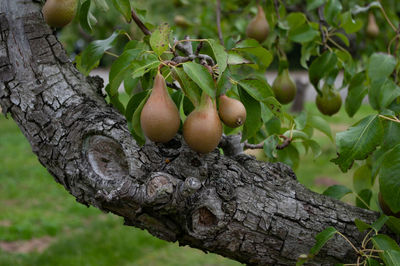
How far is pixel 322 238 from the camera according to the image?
1.00 metres

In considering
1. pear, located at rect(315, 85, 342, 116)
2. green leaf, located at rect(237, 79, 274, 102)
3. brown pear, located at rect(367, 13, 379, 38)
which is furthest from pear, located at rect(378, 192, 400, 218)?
brown pear, located at rect(367, 13, 379, 38)

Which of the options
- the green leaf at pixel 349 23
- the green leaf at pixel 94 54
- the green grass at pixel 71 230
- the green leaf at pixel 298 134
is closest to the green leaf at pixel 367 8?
the green leaf at pixel 349 23

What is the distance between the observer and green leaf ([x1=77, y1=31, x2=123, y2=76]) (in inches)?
47.6

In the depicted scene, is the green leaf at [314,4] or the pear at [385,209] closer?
the pear at [385,209]

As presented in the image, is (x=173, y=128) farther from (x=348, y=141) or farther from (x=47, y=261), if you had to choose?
(x=47, y=261)

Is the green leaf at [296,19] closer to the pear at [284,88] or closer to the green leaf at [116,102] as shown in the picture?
the pear at [284,88]

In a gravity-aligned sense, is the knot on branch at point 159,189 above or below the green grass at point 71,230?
above

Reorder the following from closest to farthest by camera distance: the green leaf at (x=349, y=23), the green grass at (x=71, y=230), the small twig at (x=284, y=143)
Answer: the small twig at (x=284, y=143), the green leaf at (x=349, y=23), the green grass at (x=71, y=230)

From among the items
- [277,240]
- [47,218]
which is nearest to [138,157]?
[277,240]

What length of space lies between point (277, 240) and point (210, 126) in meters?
0.31

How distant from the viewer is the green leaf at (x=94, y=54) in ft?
3.96

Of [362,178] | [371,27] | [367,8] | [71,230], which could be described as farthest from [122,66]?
[71,230]

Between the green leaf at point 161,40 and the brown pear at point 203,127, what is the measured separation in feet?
0.41

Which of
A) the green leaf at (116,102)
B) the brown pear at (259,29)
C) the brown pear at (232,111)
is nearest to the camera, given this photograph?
the brown pear at (232,111)
